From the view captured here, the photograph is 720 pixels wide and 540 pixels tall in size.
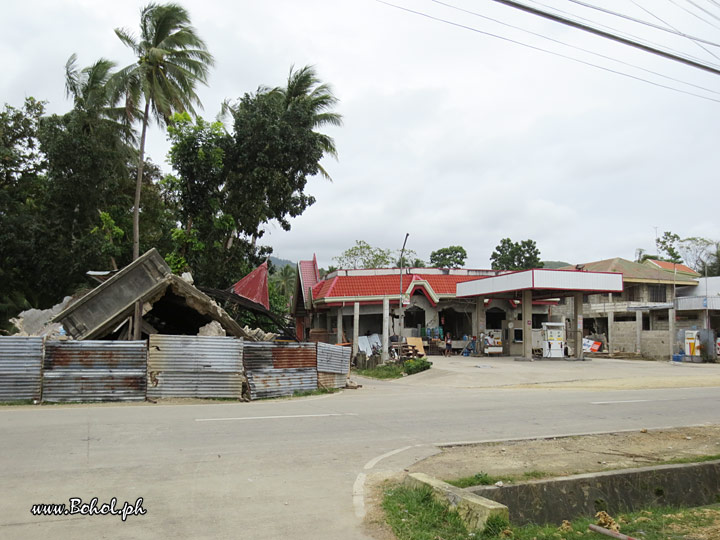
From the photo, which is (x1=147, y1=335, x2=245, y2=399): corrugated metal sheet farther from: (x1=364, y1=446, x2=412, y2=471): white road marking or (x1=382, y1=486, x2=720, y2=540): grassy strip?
(x1=382, y1=486, x2=720, y2=540): grassy strip

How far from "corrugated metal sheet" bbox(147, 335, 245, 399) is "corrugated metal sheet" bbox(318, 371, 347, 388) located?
3271 millimetres

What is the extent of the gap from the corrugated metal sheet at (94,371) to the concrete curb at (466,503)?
954 centimetres

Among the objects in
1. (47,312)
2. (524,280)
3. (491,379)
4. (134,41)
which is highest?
(134,41)

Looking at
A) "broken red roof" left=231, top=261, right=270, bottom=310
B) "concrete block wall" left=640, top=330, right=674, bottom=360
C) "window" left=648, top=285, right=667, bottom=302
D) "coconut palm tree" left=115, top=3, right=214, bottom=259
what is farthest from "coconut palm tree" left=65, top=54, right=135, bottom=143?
"window" left=648, top=285, right=667, bottom=302

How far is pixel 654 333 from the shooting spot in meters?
38.4

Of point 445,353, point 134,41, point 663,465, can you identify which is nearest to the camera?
point 663,465

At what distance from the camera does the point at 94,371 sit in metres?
13.3

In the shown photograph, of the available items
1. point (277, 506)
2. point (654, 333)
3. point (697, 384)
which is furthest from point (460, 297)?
point (277, 506)

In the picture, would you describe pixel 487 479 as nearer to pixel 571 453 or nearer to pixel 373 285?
pixel 571 453

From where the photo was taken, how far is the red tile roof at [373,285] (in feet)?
118

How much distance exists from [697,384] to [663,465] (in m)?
16.2

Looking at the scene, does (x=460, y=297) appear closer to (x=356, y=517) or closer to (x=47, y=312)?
(x=47, y=312)

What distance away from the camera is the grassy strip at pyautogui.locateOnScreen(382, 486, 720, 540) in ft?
16.3

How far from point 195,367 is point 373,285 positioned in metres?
23.2
